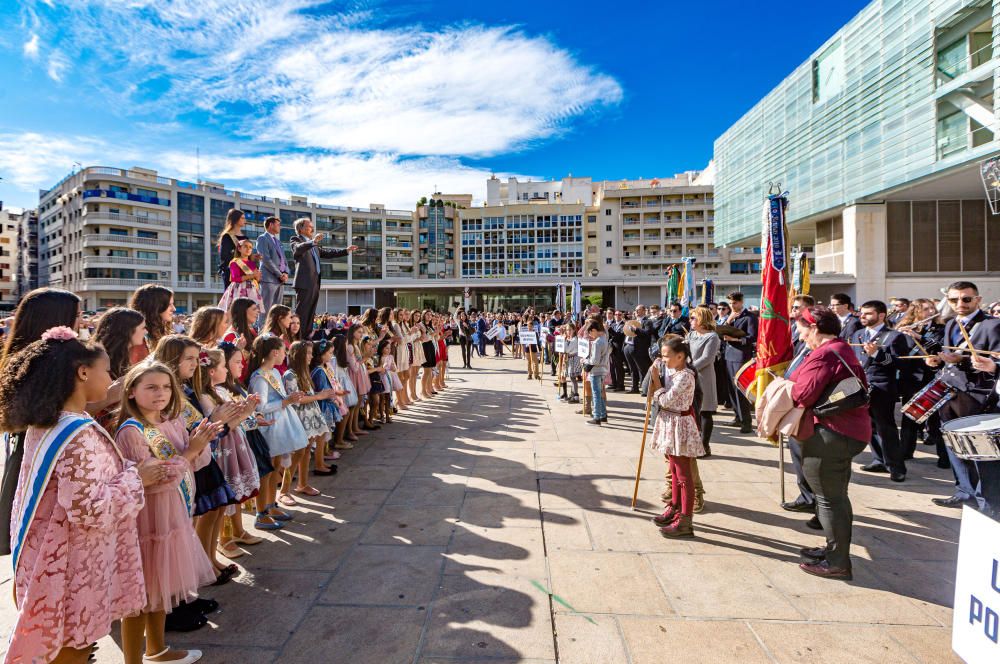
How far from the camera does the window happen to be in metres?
26.7

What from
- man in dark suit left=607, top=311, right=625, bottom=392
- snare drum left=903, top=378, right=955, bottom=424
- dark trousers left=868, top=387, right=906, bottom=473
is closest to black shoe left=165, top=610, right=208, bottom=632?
snare drum left=903, top=378, right=955, bottom=424

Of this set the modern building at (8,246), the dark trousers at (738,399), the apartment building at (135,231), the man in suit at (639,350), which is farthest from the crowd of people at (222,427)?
the modern building at (8,246)

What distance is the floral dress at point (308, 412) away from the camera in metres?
4.86

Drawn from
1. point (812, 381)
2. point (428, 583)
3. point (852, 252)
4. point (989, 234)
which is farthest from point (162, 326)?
point (989, 234)

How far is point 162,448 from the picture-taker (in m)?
2.62

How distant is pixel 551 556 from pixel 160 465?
2640mm

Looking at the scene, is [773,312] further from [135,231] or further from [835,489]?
[135,231]

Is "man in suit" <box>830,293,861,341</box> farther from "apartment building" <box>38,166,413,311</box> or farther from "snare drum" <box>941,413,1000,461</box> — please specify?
"apartment building" <box>38,166,413,311</box>

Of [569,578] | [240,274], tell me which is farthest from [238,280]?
[569,578]

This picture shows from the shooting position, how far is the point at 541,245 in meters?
69.4

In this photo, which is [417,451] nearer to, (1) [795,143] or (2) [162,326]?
(2) [162,326]

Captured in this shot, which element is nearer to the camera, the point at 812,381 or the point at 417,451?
the point at 812,381

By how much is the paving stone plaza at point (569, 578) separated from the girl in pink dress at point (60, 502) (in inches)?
34.6

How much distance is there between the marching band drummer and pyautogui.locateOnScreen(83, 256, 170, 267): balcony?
7059 centimetres
